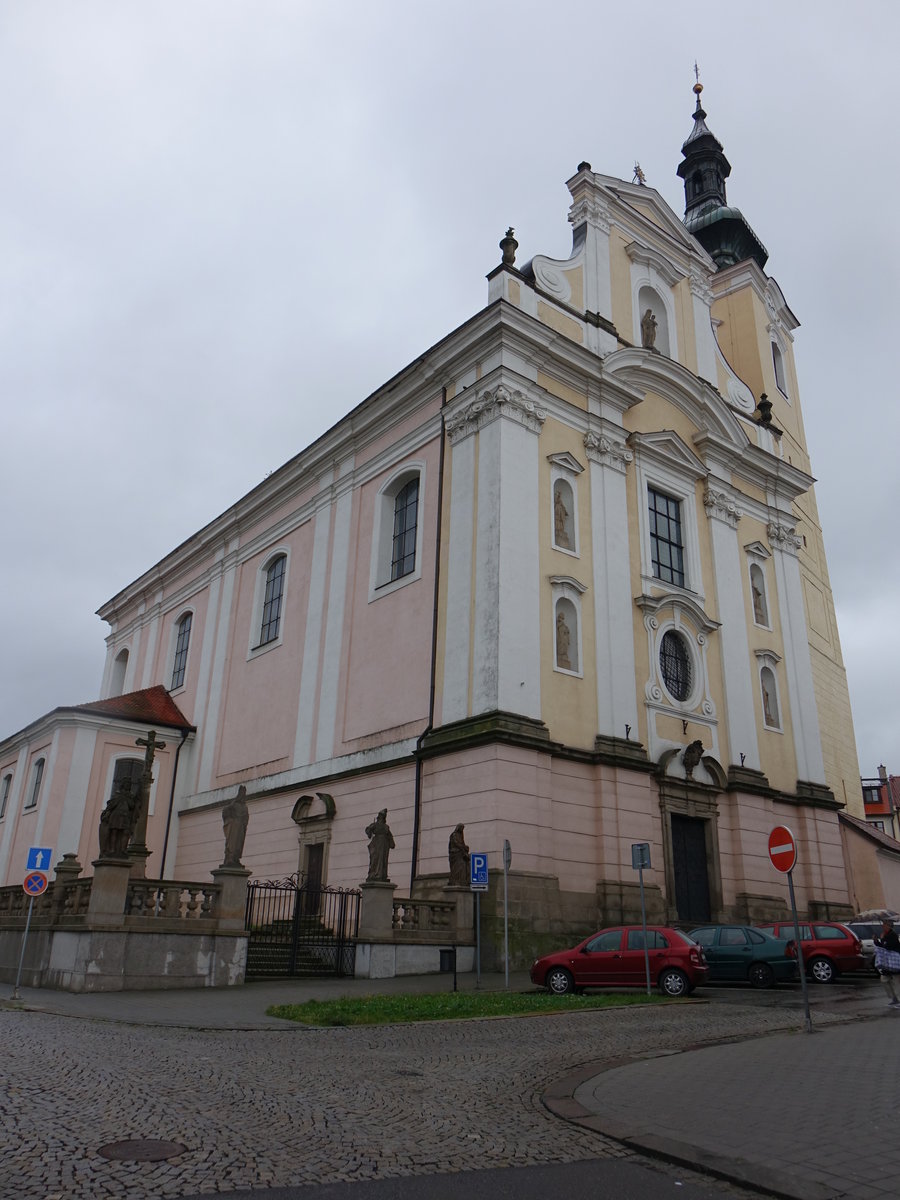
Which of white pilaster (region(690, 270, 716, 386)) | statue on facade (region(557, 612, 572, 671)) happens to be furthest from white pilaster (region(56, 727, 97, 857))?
white pilaster (region(690, 270, 716, 386))

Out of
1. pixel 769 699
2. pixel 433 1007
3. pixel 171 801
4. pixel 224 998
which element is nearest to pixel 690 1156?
pixel 433 1007

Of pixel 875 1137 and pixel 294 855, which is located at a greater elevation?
pixel 294 855

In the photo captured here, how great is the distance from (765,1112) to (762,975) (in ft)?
41.5

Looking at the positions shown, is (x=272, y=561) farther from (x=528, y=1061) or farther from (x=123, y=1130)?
(x=123, y=1130)

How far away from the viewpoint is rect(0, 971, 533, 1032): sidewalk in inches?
431

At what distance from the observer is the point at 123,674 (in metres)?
43.0

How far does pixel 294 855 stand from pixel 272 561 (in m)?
10.6

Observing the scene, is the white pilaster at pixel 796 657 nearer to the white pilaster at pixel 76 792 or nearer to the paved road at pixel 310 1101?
the paved road at pixel 310 1101

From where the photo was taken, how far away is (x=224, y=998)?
44.3 feet

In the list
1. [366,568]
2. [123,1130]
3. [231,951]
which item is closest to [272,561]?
[366,568]

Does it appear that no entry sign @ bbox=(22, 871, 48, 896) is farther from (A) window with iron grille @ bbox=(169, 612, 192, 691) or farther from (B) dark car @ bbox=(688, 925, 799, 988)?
(A) window with iron grille @ bbox=(169, 612, 192, 691)

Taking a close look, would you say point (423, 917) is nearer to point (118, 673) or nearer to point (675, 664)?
point (675, 664)

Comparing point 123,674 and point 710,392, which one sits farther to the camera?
point 123,674

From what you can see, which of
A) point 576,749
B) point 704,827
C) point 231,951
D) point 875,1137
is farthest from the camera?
point 704,827
